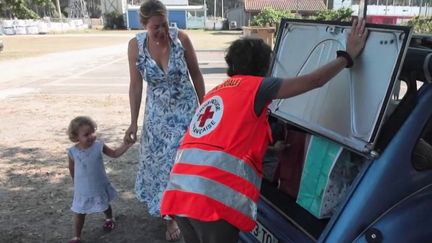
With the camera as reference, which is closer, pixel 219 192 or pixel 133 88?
pixel 219 192

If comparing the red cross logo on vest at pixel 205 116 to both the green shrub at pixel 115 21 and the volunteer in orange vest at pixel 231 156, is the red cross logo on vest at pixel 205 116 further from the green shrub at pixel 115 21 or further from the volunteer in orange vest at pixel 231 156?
the green shrub at pixel 115 21

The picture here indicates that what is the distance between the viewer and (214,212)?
2.04 meters

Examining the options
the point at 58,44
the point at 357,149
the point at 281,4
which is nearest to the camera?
the point at 357,149

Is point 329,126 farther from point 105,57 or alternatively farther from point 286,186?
point 105,57

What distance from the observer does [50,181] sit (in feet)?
17.1

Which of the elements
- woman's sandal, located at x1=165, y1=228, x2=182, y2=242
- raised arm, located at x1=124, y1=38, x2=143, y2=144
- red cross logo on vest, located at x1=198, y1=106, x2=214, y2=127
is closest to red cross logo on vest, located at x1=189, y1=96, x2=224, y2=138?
red cross logo on vest, located at x1=198, y1=106, x2=214, y2=127

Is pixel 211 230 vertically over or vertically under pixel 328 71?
under

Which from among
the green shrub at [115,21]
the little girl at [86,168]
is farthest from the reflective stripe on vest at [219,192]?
the green shrub at [115,21]

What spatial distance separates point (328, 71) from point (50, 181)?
3.98m

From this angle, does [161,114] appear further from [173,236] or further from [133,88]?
[173,236]

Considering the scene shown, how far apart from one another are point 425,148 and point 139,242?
2.45m

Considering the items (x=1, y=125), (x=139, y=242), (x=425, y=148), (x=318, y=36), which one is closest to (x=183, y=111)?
(x=139, y=242)

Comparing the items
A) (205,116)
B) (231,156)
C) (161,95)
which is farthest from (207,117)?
(161,95)

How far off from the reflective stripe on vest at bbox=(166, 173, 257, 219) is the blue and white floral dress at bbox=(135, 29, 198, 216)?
1.59m
